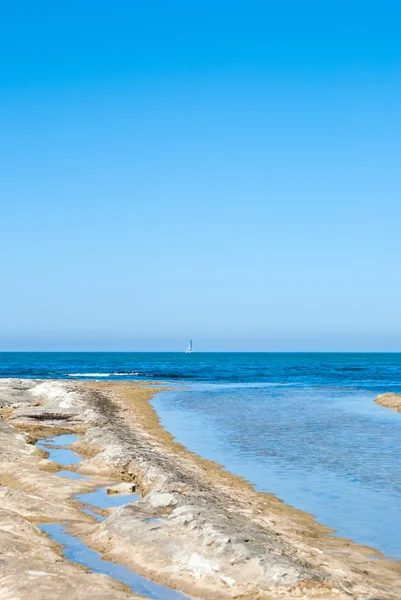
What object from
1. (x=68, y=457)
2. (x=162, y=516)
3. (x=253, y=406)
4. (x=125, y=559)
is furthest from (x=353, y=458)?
(x=253, y=406)

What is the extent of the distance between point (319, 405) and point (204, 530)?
3275 cm

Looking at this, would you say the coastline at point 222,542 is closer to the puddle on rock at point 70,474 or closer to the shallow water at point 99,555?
the shallow water at point 99,555

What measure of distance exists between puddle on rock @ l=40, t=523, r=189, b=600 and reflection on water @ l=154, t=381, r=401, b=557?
4.33 meters

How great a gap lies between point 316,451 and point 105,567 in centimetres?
1362

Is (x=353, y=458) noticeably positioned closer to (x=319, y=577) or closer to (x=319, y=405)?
(x=319, y=577)

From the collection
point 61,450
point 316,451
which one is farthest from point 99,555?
point 316,451

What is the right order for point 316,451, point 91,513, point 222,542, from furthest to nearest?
point 316,451 < point 91,513 < point 222,542

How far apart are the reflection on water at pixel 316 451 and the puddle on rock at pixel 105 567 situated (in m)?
4.33

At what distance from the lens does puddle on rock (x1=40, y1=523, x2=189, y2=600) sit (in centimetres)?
929

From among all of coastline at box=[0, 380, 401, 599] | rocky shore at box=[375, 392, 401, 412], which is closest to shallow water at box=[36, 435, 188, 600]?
coastline at box=[0, 380, 401, 599]

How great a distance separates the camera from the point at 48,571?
9.49m

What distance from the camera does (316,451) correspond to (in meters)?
22.7

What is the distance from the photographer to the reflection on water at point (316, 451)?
1430 cm

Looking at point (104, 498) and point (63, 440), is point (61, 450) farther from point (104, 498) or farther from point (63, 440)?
point (104, 498)
